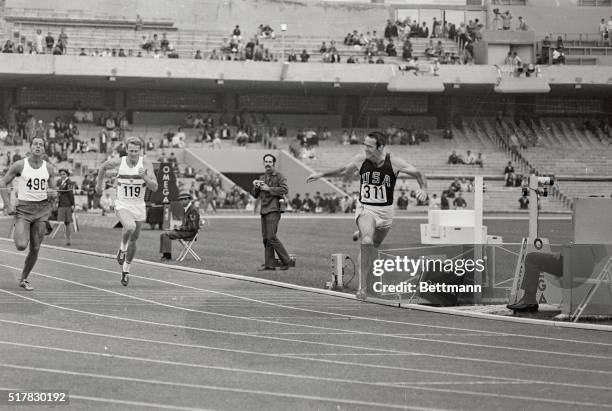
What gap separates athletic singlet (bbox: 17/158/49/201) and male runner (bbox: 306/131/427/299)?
336 centimetres

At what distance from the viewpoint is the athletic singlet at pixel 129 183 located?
14781mm

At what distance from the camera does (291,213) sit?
150 ft

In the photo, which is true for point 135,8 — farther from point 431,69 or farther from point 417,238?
point 417,238

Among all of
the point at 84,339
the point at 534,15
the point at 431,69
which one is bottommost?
the point at 84,339

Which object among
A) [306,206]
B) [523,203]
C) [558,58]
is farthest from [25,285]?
[558,58]

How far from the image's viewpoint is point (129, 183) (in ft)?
48.8

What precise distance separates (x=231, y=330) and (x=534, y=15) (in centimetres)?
5369

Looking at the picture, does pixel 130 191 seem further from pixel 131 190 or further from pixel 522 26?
pixel 522 26

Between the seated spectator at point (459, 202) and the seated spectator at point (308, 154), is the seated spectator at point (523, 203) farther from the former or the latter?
the seated spectator at point (308, 154)

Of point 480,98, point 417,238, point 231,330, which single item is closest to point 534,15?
point 480,98

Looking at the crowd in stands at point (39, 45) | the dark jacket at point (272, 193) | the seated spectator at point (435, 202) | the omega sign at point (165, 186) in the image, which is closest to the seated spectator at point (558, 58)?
the seated spectator at point (435, 202)

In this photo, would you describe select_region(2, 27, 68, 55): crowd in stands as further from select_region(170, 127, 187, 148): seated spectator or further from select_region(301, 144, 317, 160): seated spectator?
select_region(301, 144, 317, 160): seated spectator

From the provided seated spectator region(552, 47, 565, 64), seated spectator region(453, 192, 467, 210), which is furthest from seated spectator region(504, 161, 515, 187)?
seated spectator region(552, 47, 565, 64)

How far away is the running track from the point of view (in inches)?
304
